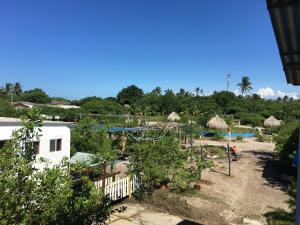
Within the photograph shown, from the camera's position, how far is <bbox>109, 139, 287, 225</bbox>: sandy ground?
1186 cm

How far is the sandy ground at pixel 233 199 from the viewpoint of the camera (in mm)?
11859

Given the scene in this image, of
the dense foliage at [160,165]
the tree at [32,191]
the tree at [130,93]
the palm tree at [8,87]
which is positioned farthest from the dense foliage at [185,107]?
the tree at [32,191]

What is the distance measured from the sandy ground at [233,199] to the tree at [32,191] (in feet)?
23.8

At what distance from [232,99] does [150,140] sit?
3013 inches

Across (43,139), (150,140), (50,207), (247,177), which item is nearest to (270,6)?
(50,207)

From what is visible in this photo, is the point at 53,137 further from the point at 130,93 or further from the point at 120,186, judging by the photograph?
the point at 130,93

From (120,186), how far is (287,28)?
450 inches

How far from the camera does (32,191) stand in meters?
3.70

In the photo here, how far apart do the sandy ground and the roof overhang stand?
886 cm

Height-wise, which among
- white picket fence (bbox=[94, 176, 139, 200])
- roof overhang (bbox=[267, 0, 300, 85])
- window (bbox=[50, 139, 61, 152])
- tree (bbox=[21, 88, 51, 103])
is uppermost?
tree (bbox=[21, 88, 51, 103])

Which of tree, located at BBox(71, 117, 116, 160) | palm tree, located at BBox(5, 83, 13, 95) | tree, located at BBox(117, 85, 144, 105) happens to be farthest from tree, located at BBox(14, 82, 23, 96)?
tree, located at BBox(71, 117, 116, 160)

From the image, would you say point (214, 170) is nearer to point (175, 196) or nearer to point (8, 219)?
point (175, 196)

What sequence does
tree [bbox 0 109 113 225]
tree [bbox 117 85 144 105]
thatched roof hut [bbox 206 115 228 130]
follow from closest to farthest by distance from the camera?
tree [bbox 0 109 113 225], thatched roof hut [bbox 206 115 228 130], tree [bbox 117 85 144 105]

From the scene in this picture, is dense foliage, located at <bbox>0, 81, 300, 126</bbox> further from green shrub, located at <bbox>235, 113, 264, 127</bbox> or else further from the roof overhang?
the roof overhang
